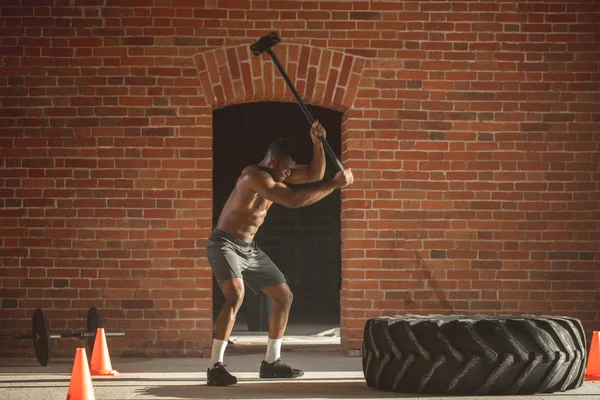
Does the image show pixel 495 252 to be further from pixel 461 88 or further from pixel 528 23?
pixel 528 23

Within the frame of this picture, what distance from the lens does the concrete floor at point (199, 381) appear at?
18.5ft

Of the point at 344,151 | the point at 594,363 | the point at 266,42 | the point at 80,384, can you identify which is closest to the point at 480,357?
the point at 594,363

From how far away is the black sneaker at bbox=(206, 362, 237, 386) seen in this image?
20.0 feet

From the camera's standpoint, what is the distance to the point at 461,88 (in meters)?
8.17

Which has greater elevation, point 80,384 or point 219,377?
point 80,384

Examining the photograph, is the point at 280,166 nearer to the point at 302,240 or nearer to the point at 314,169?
the point at 314,169

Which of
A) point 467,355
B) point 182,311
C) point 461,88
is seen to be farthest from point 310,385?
point 461,88

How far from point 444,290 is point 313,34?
256 centimetres

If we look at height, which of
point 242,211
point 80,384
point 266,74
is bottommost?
point 80,384

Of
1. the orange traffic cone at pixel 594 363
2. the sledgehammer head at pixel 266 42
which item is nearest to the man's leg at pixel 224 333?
the sledgehammer head at pixel 266 42

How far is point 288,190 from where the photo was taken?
6.31m

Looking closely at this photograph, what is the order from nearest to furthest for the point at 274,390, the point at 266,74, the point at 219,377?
1. the point at 274,390
2. the point at 219,377
3. the point at 266,74

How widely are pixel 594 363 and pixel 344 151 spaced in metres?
2.95

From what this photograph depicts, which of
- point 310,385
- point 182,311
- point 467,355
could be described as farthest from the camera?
point 182,311
